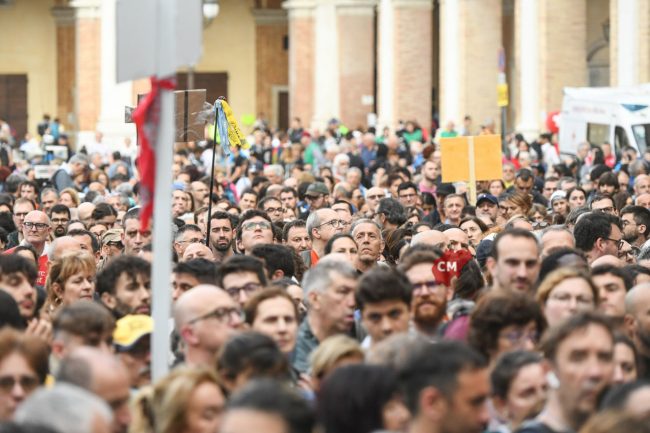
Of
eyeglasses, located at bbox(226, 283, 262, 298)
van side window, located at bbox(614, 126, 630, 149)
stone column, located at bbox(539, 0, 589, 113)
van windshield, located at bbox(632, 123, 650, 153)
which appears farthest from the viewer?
stone column, located at bbox(539, 0, 589, 113)

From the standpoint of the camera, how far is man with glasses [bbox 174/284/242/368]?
9250mm

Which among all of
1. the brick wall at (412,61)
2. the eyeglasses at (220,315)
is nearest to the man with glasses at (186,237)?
the eyeglasses at (220,315)

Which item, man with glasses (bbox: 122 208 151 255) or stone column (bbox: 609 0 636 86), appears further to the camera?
stone column (bbox: 609 0 636 86)

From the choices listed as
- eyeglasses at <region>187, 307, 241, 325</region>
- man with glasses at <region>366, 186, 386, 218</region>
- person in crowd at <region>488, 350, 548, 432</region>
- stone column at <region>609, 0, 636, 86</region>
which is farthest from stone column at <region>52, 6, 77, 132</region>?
person in crowd at <region>488, 350, 548, 432</region>

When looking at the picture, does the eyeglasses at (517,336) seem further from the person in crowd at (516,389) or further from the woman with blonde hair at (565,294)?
the person in crowd at (516,389)

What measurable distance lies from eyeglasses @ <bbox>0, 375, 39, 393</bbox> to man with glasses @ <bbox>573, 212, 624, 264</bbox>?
6490 millimetres

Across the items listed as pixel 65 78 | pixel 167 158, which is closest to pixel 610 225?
pixel 167 158

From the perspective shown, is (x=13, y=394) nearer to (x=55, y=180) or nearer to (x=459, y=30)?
(x=55, y=180)

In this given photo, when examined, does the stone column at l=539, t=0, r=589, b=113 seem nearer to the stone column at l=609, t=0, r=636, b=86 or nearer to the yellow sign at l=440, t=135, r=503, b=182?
the stone column at l=609, t=0, r=636, b=86

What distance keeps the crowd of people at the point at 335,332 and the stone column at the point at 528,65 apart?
22.1 m

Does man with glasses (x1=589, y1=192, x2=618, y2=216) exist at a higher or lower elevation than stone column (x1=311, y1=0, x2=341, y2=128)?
lower

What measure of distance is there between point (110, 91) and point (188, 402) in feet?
133

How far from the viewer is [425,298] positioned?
10156 millimetres

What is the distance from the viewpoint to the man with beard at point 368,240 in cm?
1448
